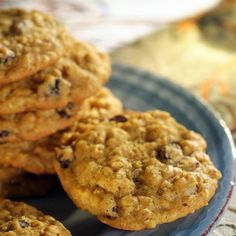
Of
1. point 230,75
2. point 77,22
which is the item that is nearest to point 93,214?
point 230,75

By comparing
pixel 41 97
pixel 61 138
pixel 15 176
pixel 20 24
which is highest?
pixel 20 24

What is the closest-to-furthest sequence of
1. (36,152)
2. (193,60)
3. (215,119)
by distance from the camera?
(36,152) < (215,119) < (193,60)

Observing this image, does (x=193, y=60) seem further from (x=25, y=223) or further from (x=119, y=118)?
(x=25, y=223)

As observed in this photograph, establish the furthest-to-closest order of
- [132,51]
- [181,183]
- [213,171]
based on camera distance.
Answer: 1. [132,51]
2. [213,171]
3. [181,183]

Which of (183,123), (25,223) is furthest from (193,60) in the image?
(25,223)

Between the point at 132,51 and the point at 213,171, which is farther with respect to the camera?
the point at 132,51

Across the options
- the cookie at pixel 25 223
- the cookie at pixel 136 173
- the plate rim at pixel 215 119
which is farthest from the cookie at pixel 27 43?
the plate rim at pixel 215 119

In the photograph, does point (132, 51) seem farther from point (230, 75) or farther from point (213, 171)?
point (213, 171)
